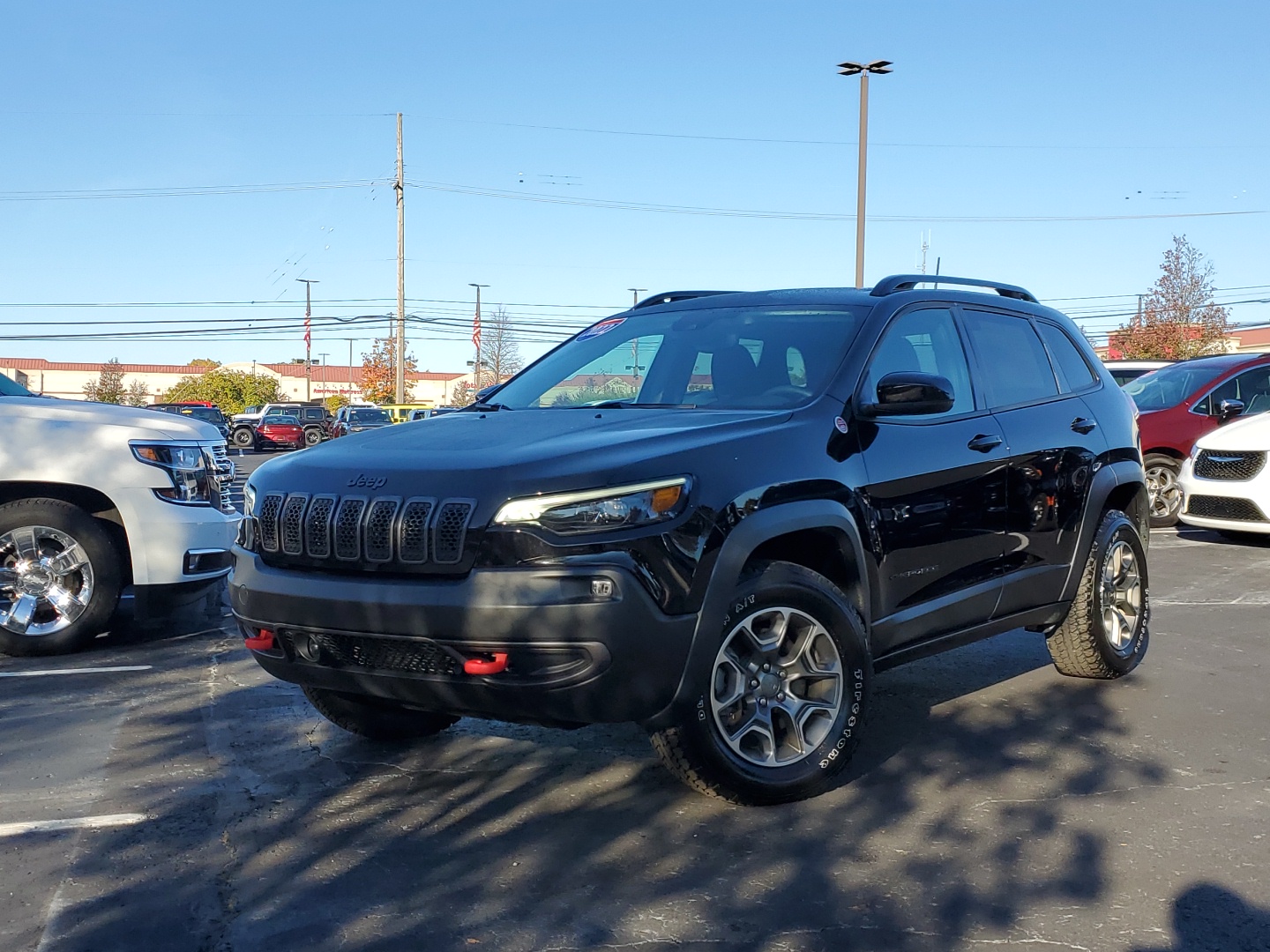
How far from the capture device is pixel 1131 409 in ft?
21.0

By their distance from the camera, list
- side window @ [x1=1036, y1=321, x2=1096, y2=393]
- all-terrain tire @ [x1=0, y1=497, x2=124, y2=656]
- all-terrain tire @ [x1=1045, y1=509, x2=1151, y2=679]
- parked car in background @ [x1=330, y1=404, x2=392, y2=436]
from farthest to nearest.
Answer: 1. parked car in background @ [x1=330, y1=404, x2=392, y2=436]
2. all-terrain tire @ [x1=0, y1=497, x2=124, y2=656]
3. side window @ [x1=1036, y1=321, x2=1096, y2=393]
4. all-terrain tire @ [x1=1045, y1=509, x2=1151, y2=679]

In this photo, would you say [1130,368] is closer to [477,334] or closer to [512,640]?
[512,640]

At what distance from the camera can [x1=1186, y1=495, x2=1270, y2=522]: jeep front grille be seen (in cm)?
1096

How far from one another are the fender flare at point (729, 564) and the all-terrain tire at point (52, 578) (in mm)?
4127

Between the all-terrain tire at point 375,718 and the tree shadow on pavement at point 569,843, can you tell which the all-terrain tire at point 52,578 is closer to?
the tree shadow on pavement at point 569,843

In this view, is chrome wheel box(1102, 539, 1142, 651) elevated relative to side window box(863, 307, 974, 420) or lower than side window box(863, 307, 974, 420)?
lower

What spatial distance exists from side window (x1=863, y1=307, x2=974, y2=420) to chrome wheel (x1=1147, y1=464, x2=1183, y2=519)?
894 cm

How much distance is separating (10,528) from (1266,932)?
6070 millimetres

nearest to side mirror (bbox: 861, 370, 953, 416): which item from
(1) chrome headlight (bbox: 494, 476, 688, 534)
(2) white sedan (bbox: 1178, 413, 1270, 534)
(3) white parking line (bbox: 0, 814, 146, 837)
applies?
(1) chrome headlight (bbox: 494, 476, 688, 534)

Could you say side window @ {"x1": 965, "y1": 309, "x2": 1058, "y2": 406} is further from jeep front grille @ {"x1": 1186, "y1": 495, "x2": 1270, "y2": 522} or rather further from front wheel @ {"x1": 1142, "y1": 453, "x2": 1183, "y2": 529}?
front wheel @ {"x1": 1142, "y1": 453, "x2": 1183, "y2": 529}

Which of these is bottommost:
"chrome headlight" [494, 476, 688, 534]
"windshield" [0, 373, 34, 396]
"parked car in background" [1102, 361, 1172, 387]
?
"chrome headlight" [494, 476, 688, 534]

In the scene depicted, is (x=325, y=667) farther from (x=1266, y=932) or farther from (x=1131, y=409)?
(x=1131, y=409)

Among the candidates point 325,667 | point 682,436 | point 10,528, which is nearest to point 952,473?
point 682,436

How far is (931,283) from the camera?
17.8 feet
